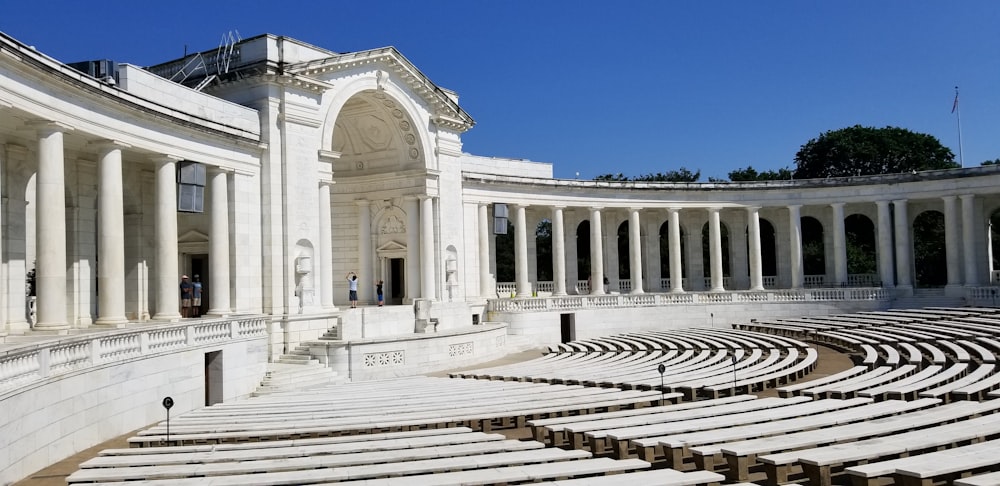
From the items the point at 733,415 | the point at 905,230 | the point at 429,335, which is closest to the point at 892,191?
the point at 905,230

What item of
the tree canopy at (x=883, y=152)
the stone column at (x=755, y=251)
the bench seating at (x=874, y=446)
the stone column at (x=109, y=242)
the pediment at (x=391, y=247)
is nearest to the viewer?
the bench seating at (x=874, y=446)

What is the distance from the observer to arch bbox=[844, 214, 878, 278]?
79688 mm

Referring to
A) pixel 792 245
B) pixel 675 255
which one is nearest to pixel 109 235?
pixel 675 255

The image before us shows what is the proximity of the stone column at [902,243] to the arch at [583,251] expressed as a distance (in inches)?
1560

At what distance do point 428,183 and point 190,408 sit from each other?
2314 centimetres

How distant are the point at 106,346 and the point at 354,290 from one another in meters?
23.7

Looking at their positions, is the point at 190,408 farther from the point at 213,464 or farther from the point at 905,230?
the point at 905,230

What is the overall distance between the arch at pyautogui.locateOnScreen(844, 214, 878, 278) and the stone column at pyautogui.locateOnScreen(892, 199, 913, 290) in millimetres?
19679

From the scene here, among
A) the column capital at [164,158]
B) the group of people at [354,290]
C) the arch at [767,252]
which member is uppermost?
the column capital at [164,158]

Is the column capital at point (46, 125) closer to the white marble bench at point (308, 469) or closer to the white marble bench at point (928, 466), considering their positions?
the white marble bench at point (308, 469)

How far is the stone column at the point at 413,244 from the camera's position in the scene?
4816cm

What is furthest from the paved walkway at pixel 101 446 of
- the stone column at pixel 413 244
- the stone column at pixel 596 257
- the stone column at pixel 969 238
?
the stone column at pixel 969 238

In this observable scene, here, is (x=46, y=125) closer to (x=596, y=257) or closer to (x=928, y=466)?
(x=928, y=466)

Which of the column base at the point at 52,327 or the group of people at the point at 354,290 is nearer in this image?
the column base at the point at 52,327
